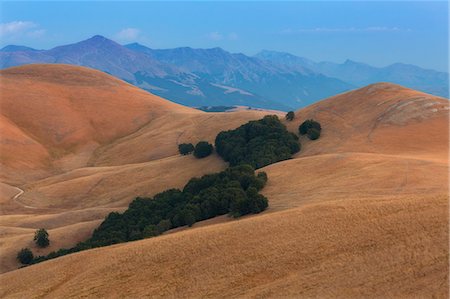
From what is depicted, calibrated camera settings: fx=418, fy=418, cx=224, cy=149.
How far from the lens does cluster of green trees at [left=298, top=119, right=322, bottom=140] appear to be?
9112 centimetres

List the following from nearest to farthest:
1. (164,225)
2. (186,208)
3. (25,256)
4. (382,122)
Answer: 1. (25,256)
2. (164,225)
3. (186,208)
4. (382,122)

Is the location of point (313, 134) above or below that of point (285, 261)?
above

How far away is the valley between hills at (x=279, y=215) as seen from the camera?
97.0ft

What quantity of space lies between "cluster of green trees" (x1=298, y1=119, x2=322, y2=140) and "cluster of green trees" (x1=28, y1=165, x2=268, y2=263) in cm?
2913

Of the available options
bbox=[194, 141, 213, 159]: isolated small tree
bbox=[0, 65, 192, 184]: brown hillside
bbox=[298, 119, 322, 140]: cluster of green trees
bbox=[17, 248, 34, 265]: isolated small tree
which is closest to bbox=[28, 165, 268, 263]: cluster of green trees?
bbox=[17, 248, 34, 265]: isolated small tree

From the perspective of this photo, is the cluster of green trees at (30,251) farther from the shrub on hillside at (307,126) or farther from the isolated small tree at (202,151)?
the shrub on hillside at (307,126)

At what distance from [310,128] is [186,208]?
4603cm

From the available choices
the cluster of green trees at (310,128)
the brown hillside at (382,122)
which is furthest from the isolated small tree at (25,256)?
the cluster of green trees at (310,128)

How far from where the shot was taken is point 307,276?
2933 cm

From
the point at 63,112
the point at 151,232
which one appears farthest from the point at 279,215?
the point at 63,112

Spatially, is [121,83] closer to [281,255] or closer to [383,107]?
[383,107]

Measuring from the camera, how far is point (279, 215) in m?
39.0

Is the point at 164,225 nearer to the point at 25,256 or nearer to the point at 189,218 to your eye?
the point at 189,218

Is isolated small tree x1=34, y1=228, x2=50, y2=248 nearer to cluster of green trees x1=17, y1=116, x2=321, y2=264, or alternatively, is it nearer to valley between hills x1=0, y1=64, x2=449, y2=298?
cluster of green trees x1=17, y1=116, x2=321, y2=264
